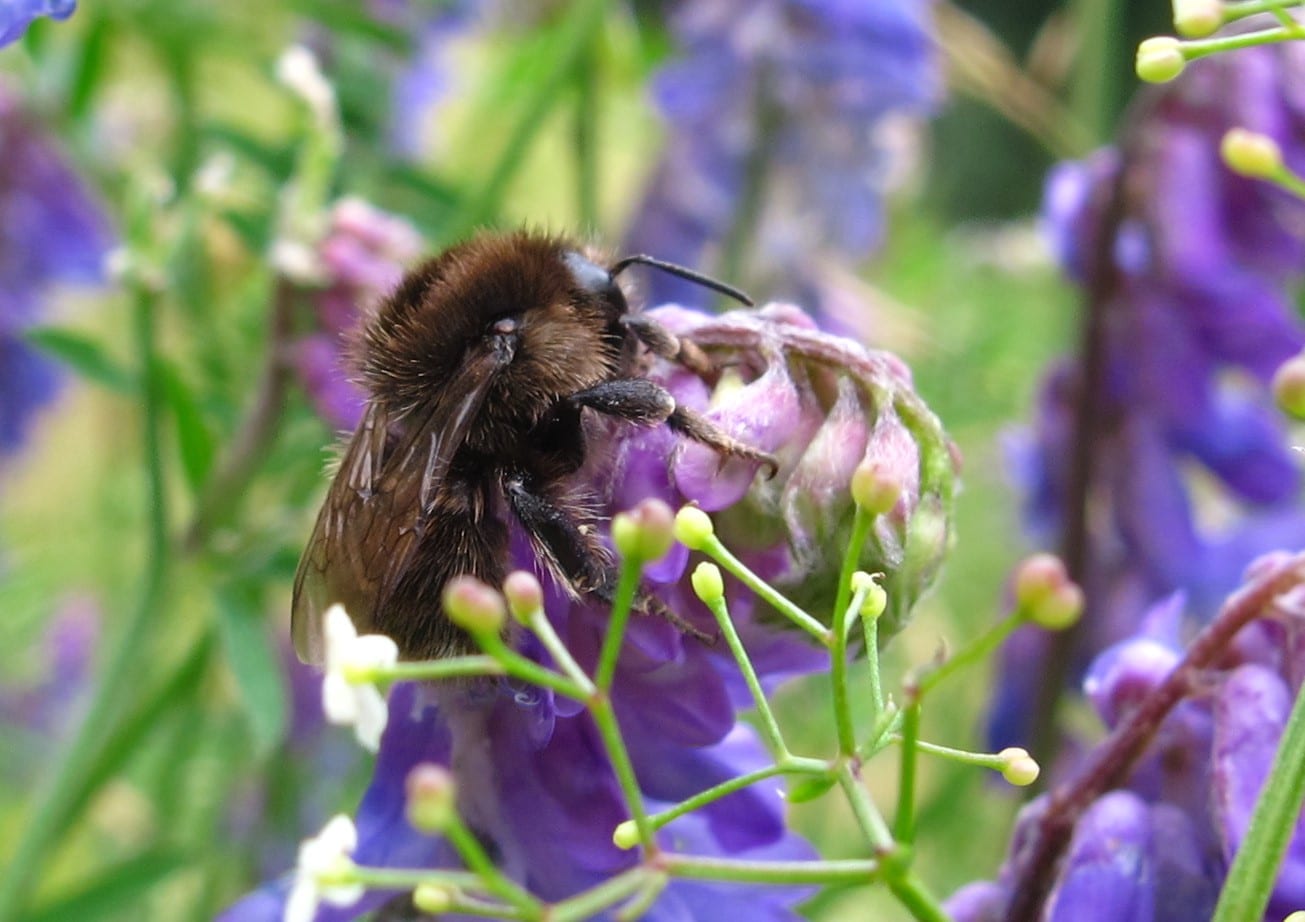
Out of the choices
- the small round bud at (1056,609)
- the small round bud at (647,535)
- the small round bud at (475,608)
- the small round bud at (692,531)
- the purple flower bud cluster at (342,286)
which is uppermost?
the small round bud at (1056,609)

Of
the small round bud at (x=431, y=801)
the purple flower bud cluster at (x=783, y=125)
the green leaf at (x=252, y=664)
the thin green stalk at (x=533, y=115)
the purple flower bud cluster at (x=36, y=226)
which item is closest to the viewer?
the small round bud at (x=431, y=801)

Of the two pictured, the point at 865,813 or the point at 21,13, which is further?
the point at 21,13

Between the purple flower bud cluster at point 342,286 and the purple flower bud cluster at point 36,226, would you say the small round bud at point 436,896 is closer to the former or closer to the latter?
the purple flower bud cluster at point 342,286

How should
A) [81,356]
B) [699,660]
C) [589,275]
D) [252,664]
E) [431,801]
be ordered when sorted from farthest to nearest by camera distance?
[81,356], [252,664], [589,275], [699,660], [431,801]

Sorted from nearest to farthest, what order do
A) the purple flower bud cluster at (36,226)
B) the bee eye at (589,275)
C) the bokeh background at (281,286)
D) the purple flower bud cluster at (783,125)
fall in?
the bee eye at (589,275) < the bokeh background at (281,286) < the purple flower bud cluster at (36,226) < the purple flower bud cluster at (783,125)

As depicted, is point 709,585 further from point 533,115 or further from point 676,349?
point 533,115

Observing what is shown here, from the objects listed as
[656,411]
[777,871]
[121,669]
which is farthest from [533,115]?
[777,871]

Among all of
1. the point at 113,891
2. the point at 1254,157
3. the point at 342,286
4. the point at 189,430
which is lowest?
the point at 113,891

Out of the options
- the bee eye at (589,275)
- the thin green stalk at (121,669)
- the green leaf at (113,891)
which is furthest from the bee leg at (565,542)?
the green leaf at (113,891)
